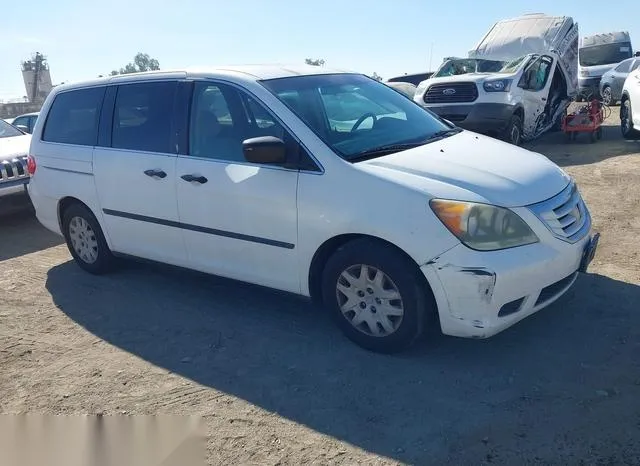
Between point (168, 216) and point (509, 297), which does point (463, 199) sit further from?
point (168, 216)

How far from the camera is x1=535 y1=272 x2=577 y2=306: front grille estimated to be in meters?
3.63

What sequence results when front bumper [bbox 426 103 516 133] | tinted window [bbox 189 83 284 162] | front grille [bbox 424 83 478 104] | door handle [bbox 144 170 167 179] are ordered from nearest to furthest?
1. tinted window [bbox 189 83 284 162]
2. door handle [bbox 144 170 167 179]
3. front bumper [bbox 426 103 516 133]
4. front grille [bbox 424 83 478 104]

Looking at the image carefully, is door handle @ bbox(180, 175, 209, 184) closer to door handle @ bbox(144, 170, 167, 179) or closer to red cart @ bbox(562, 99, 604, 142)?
door handle @ bbox(144, 170, 167, 179)

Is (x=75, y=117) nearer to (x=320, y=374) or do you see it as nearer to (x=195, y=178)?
(x=195, y=178)

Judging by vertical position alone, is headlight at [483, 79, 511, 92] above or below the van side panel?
above

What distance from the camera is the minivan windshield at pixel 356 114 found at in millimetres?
3995

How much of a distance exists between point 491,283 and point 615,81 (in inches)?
650

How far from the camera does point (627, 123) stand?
1158 centimetres

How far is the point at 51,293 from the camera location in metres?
5.34

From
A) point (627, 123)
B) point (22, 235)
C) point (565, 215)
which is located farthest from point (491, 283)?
point (627, 123)

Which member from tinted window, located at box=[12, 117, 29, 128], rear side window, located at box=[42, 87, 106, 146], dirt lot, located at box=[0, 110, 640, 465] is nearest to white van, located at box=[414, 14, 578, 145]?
dirt lot, located at box=[0, 110, 640, 465]

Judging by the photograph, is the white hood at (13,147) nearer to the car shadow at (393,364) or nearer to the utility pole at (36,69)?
the car shadow at (393,364)

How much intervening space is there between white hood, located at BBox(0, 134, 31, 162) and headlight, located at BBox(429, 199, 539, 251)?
622 cm

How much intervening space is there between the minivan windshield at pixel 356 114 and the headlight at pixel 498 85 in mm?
6802
